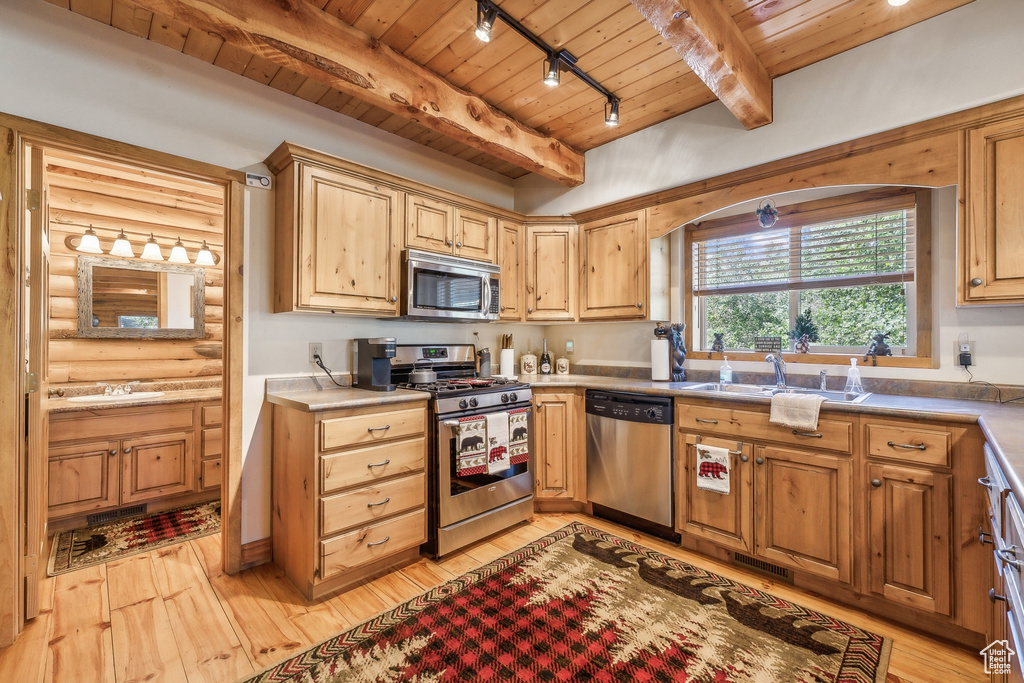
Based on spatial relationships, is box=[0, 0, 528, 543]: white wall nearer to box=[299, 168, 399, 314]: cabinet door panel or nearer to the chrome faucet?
box=[299, 168, 399, 314]: cabinet door panel

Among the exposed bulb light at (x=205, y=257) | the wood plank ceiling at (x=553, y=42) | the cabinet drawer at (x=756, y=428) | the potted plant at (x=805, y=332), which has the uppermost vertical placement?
the wood plank ceiling at (x=553, y=42)

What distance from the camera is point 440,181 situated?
11.2 ft

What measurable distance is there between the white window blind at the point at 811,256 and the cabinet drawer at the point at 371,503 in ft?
7.89

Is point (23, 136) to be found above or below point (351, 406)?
above

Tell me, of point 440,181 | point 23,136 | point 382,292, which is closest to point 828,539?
point 382,292

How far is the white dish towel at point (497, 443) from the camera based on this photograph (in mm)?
2693

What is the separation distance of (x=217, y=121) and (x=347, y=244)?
2.93 feet

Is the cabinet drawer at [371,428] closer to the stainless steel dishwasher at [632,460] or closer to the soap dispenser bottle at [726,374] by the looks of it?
the stainless steel dishwasher at [632,460]

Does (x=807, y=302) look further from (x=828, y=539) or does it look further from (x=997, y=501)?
(x=997, y=501)

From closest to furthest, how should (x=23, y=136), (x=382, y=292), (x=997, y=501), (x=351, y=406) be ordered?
(x=997, y=501), (x=23, y=136), (x=351, y=406), (x=382, y=292)

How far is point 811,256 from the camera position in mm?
2801

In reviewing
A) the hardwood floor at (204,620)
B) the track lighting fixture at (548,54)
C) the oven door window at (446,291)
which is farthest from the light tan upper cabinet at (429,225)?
the hardwood floor at (204,620)

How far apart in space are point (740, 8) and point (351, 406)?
2568 mm

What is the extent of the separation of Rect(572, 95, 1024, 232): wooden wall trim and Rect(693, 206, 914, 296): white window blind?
1.40 ft
